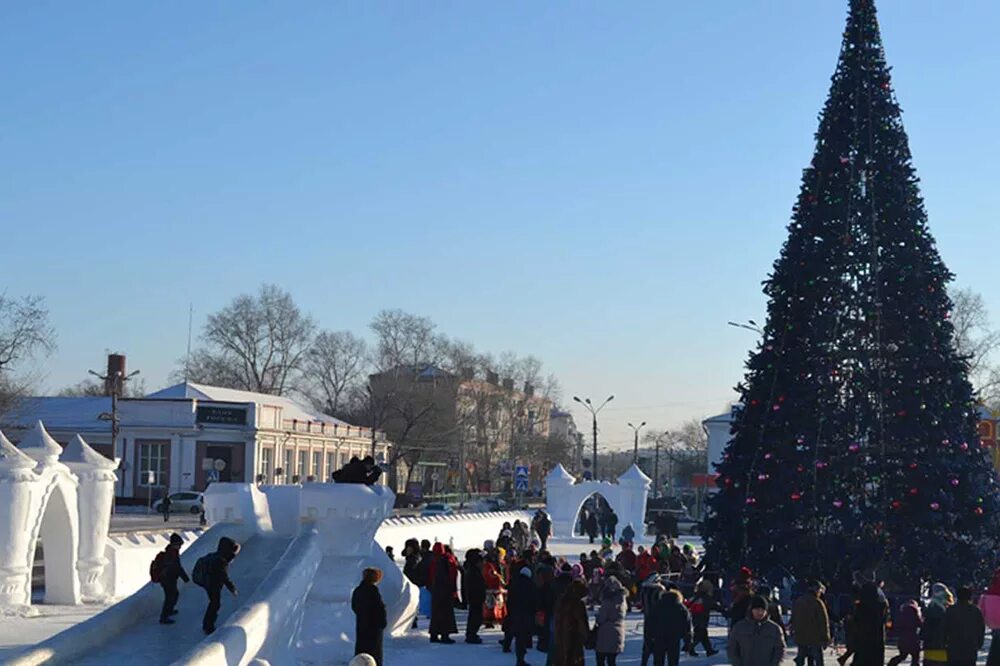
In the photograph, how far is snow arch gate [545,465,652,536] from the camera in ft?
164

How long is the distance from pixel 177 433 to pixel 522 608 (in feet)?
187

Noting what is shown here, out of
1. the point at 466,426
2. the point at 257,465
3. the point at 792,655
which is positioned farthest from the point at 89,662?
the point at 466,426

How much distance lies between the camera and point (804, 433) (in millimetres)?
21000

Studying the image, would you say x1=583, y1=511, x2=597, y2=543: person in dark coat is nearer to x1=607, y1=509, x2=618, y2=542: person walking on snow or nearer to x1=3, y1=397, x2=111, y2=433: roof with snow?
x1=607, y1=509, x2=618, y2=542: person walking on snow

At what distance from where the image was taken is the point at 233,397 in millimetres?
80625

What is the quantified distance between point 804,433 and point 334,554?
7.67 m

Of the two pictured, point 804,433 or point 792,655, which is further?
point 804,433

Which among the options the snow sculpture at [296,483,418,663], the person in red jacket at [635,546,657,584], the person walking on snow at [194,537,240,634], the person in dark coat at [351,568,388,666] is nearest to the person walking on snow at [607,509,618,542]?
the person in red jacket at [635,546,657,584]

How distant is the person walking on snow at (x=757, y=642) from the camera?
39.9 feet

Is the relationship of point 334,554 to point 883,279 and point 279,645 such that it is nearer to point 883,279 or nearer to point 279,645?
point 279,645

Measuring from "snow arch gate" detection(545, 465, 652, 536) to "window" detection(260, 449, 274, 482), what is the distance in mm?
28015

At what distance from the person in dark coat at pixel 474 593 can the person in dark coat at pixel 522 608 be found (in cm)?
155

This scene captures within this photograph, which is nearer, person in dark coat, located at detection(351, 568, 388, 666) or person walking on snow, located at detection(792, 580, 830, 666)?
person in dark coat, located at detection(351, 568, 388, 666)

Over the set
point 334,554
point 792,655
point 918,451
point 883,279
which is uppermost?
point 883,279
